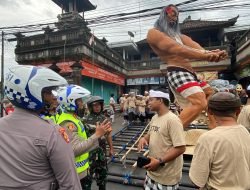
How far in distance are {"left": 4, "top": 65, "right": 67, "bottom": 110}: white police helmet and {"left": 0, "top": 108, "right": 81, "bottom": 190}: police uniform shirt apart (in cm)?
9

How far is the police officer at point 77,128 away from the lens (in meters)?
2.65

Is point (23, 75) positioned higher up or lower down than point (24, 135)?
higher up

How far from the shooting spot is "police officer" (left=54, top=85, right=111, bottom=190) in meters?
2.65

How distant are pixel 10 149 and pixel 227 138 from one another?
140 centimetres

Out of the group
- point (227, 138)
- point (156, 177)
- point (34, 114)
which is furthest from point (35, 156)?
point (156, 177)

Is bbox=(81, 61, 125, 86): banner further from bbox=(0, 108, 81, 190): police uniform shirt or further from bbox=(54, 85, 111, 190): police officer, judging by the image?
bbox=(0, 108, 81, 190): police uniform shirt

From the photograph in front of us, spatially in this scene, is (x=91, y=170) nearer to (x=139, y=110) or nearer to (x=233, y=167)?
(x=233, y=167)

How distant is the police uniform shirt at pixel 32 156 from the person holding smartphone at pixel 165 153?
120 cm

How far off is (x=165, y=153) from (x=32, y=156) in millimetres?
1550

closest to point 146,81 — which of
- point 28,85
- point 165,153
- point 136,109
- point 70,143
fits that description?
point 136,109

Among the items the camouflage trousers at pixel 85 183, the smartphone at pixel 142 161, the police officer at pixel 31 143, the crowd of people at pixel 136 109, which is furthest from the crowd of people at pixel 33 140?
the crowd of people at pixel 136 109

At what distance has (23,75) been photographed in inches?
59.7

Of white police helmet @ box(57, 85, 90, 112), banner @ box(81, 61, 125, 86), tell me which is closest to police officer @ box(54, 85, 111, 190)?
white police helmet @ box(57, 85, 90, 112)

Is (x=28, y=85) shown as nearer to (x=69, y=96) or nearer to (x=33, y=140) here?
(x=33, y=140)
